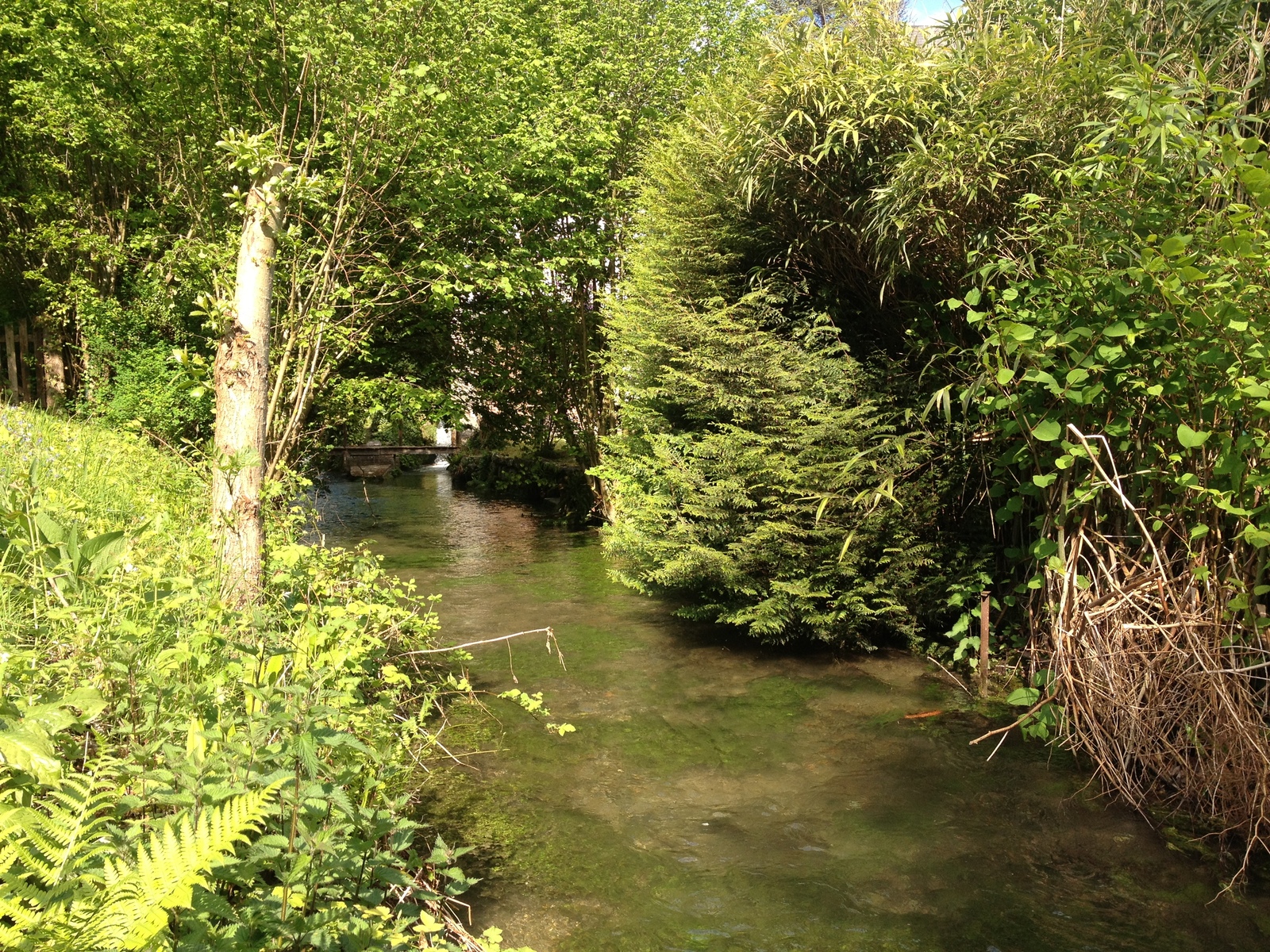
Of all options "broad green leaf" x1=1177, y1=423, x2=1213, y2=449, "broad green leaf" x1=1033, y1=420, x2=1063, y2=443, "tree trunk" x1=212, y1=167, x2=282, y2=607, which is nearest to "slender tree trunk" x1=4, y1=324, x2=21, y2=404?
"tree trunk" x1=212, y1=167, x2=282, y2=607

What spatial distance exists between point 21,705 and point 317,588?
2.49 metres

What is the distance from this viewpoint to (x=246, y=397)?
183 inches

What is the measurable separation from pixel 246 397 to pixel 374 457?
83.5ft

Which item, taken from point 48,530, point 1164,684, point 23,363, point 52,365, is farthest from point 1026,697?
point 23,363

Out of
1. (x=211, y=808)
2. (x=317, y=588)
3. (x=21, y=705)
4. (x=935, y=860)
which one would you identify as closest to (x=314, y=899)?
(x=211, y=808)

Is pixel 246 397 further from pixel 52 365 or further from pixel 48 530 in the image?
pixel 52 365

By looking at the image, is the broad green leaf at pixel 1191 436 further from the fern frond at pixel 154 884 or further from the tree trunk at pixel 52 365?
the tree trunk at pixel 52 365

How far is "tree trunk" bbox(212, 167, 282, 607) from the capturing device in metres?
4.51

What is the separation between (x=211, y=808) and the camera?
7.16 ft

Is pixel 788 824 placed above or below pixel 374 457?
below

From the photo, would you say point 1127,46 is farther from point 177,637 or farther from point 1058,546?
point 177,637

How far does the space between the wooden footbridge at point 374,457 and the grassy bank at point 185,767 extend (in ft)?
71.1

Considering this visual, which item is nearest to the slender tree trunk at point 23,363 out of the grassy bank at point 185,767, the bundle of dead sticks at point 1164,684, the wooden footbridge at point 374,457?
the wooden footbridge at point 374,457

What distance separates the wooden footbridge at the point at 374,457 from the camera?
2711cm
